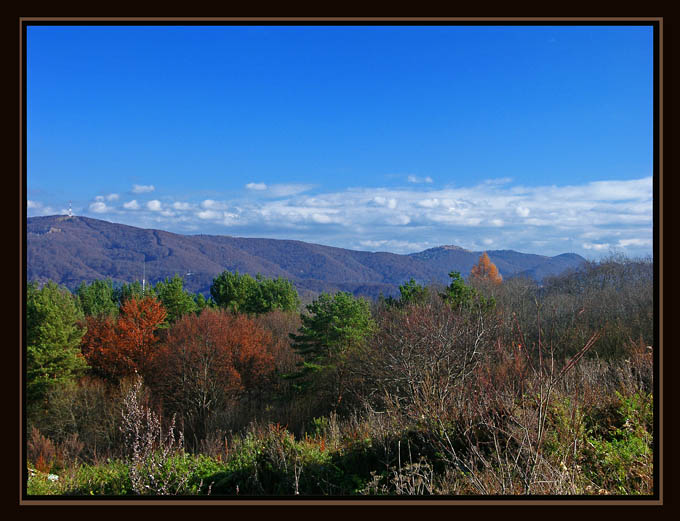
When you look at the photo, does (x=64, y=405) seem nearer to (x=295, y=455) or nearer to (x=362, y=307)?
(x=362, y=307)

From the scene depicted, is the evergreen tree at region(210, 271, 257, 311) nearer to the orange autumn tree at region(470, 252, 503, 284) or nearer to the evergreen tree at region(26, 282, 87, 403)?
the evergreen tree at region(26, 282, 87, 403)

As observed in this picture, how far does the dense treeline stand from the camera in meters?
4.58

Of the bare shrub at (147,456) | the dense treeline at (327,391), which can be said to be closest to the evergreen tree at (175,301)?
the dense treeline at (327,391)

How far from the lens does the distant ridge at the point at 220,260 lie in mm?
53594

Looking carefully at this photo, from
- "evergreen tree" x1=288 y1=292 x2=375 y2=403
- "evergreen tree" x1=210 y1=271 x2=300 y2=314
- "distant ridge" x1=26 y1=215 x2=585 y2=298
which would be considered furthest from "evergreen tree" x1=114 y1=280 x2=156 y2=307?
"evergreen tree" x1=288 y1=292 x2=375 y2=403

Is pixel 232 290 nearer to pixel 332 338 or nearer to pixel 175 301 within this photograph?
pixel 175 301

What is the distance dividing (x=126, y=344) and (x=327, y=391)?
46.2 ft

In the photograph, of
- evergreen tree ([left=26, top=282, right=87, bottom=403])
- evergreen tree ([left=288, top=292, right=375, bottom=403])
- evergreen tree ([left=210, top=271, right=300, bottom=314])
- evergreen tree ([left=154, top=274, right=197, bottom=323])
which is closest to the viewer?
evergreen tree ([left=288, top=292, right=375, bottom=403])

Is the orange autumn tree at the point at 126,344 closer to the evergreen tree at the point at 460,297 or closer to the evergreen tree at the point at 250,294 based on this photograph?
the evergreen tree at the point at 250,294

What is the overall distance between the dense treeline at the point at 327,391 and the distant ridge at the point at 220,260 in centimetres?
1266

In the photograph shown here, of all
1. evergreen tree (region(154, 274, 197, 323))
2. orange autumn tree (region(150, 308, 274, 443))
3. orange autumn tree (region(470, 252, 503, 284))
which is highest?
orange autumn tree (region(470, 252, 503, 284))

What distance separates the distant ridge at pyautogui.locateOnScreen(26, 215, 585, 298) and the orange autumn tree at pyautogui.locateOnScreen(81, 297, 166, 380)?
16098mm

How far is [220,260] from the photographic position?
193ft

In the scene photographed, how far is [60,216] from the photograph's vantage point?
70250 mm
